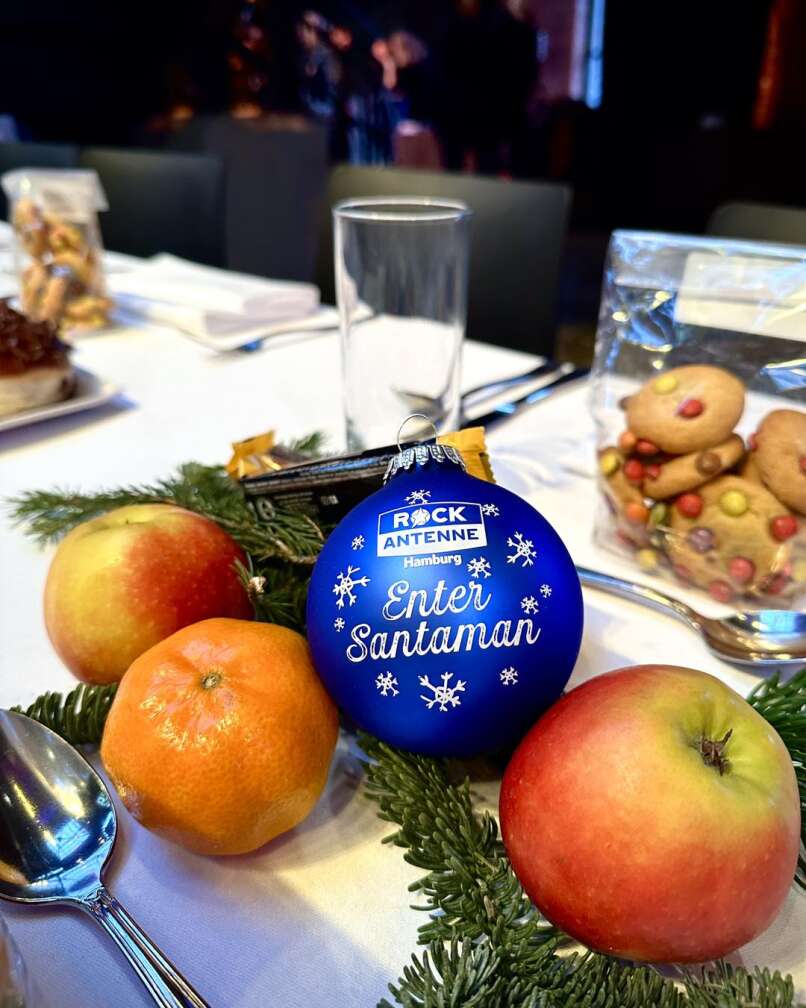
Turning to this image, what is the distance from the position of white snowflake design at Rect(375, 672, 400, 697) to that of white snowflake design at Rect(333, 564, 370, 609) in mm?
35

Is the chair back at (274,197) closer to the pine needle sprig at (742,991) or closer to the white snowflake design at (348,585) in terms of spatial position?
the white snowflake design at (348,585)

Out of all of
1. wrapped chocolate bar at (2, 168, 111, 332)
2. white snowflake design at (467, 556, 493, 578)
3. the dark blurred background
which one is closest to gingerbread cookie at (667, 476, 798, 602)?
white snowflake design at (467, 556, 493, 578)

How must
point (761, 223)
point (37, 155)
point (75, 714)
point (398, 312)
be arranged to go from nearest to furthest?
1. point (75, 714)
2. point (398, 312)
3. point (761, 223)
4. point (37, 155)

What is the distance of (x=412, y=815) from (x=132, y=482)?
1.55 feet

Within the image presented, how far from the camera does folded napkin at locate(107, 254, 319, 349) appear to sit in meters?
1.06

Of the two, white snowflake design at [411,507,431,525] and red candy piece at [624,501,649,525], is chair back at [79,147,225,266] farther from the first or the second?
white snowflake design at [411,507,431,525]

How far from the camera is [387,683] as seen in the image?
1.04ft

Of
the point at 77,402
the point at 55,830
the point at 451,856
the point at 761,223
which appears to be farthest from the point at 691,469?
the point at 761,223

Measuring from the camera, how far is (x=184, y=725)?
0.31 metres

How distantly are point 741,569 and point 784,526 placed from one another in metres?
0.04

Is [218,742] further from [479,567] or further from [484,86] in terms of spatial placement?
[484,86]

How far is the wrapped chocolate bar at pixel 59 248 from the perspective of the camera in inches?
43.3

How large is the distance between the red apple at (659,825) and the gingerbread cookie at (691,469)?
0.22m

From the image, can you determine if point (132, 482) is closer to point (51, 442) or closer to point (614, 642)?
point (51, 442)
